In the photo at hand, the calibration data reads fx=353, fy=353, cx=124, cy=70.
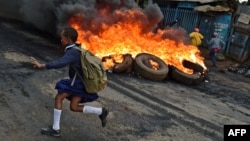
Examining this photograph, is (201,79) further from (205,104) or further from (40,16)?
(40,16)

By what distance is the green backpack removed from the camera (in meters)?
5.39

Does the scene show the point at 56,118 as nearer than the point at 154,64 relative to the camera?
Yes

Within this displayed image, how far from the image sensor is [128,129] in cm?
664

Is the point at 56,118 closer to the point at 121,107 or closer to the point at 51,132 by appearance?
the point at 51,132

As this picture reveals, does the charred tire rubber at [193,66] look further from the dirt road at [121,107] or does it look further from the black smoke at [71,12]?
the black smoke at [71,12]

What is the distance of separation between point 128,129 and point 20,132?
199 centimetres

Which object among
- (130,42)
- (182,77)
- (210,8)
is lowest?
(182,77)

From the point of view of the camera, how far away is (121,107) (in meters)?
7.82

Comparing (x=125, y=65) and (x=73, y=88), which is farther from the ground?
(x=73, y=88)

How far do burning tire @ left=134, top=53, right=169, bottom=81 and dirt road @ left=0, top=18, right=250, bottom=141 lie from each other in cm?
28

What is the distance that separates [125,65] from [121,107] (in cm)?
371

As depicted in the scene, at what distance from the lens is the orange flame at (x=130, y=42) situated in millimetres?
12797

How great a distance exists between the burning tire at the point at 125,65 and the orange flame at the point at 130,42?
1.21 feet

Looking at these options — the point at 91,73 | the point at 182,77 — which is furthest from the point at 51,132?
the point at 182,77
